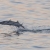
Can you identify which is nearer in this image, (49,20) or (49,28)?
(49,28)

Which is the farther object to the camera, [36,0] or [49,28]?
[36,0]

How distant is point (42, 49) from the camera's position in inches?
409

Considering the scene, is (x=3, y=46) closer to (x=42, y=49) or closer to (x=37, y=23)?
(x=42, y=49)

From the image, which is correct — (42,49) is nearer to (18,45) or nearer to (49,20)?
(18,45)

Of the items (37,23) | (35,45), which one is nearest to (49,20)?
(37,23)

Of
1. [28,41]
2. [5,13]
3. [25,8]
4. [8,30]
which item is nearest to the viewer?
[28,41]

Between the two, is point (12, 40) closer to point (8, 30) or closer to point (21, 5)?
point (8, 30)

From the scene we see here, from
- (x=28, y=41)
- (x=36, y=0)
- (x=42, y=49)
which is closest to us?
(x=42, y=49)

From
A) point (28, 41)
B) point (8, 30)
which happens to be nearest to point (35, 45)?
point (28, 41)

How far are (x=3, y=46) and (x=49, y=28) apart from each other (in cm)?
234

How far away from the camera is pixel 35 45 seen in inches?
425

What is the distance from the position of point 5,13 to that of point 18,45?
490cm

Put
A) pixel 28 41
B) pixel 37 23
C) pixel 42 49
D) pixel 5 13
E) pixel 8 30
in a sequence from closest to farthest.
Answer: pixel 42 49
pixel 28 41
pixel 8 30
pixel 37 23
pixel 5 13

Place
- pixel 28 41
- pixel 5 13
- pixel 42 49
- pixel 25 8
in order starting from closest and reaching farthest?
pixel 42 49
pixel 28 41
pixel 5 13
pixel 25 8
